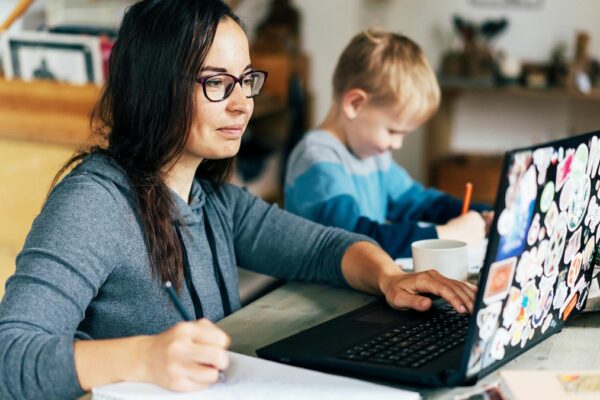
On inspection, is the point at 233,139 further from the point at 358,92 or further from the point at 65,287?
the point at 358,92

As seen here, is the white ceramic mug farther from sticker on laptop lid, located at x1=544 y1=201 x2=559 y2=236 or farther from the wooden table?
sticker on laptop lid, located at x1=544 y1=201 x2=559 y2=236

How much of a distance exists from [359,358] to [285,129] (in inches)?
115

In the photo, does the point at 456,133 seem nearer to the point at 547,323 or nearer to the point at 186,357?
the point at 547,323

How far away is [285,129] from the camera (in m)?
3.89

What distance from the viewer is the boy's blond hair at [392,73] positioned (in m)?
1.87

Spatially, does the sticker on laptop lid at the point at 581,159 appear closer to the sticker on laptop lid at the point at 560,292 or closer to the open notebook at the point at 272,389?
the sticker on laptop lid at the point at 560,292

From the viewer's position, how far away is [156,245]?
1.21 metres

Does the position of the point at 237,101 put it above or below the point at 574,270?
above

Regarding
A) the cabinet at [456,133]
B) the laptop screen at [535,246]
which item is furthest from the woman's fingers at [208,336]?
the cabinet at [456,133]

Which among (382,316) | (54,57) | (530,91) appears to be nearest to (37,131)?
(54,57)

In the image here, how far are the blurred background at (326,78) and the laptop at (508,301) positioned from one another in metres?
1.59

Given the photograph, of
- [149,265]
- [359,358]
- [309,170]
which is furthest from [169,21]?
[309,170]

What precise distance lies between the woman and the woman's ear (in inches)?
19.9

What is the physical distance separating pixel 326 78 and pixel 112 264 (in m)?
2.73
